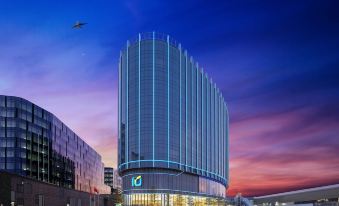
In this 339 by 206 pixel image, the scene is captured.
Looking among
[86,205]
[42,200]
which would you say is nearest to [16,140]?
[86,205]

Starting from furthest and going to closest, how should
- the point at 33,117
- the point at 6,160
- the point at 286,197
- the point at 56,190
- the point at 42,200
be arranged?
the point at 33,117 < the point at 6,160 < the point at 286,197 < the point at 56,190 < the point at 42,200

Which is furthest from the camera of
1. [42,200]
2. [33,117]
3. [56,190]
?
[33,117]

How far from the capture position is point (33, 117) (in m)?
190

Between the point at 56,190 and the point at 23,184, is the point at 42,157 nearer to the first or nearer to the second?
the point at 56,190

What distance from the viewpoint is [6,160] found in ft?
584

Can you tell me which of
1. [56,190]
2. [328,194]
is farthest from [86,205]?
[328,194]

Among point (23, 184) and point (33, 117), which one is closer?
point (23, 184)

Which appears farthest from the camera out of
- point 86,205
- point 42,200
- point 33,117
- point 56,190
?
point 33,117

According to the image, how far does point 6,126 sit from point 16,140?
6043mm

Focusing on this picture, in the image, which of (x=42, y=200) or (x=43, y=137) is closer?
(x=42, y=200)

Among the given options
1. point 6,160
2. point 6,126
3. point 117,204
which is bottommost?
point 117,204

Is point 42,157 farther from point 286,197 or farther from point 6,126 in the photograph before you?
point 286,197

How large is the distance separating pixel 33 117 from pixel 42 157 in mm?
17493

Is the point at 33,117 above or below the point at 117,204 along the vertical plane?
above
